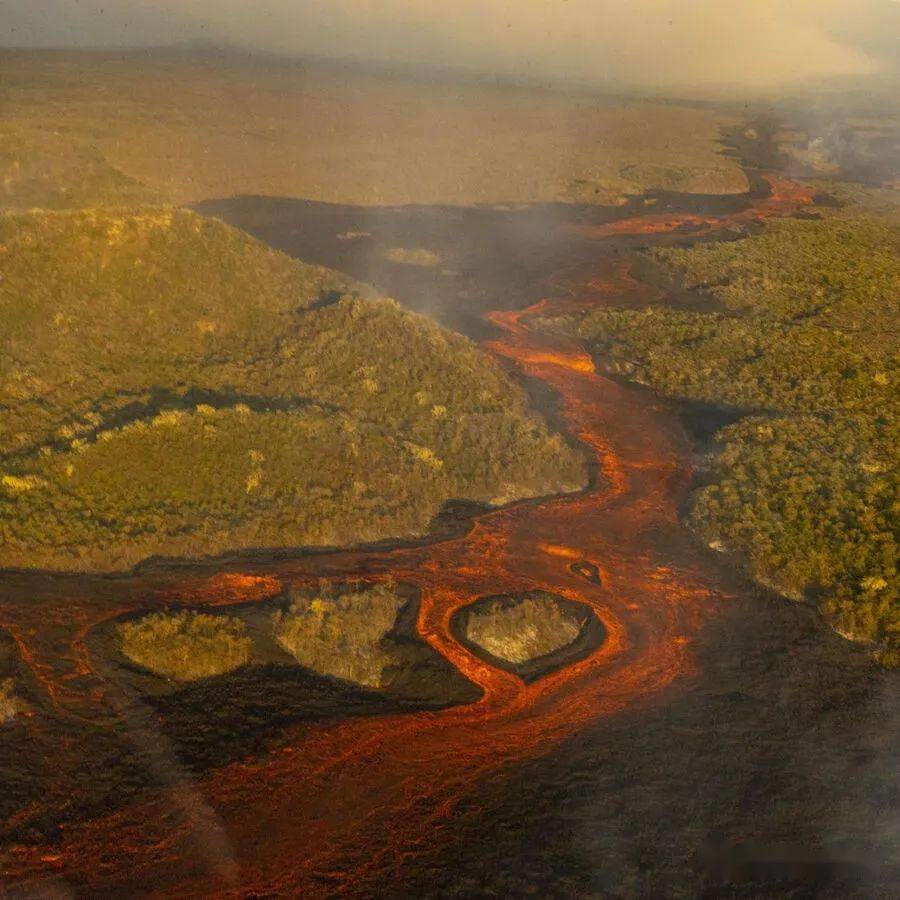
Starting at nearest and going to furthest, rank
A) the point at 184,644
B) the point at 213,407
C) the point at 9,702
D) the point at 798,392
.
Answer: the point at 9,702 → the point at 184,644 → the point at 213,407 → the point at 798,392

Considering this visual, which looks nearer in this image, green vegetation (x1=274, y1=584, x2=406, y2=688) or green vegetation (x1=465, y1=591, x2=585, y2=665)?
green vegetation (x1=274, y1=584, x2=406, y2=688)

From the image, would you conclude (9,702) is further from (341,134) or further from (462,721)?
(341,134)

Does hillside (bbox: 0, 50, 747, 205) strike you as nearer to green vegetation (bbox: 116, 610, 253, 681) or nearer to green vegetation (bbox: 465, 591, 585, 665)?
green vegetation (bbox: 116, 610, 253, 681)

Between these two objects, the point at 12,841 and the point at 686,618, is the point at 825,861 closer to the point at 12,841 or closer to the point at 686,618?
the point at 686,618

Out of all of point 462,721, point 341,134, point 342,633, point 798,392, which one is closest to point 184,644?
point 342,633

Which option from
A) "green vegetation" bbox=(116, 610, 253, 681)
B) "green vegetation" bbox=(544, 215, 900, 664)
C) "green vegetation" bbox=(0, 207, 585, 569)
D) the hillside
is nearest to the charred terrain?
"green vegetation" bbox=(116, 610, 253, 681)

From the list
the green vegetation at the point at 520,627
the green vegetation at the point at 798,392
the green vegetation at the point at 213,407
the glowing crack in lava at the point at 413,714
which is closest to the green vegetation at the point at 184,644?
the glowing crack in lava at the point at 413,714

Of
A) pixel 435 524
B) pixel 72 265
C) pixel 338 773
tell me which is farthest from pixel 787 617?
pixel 72 265

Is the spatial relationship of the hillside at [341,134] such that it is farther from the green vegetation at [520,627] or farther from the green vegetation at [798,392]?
the green vegetation at [520,627]
